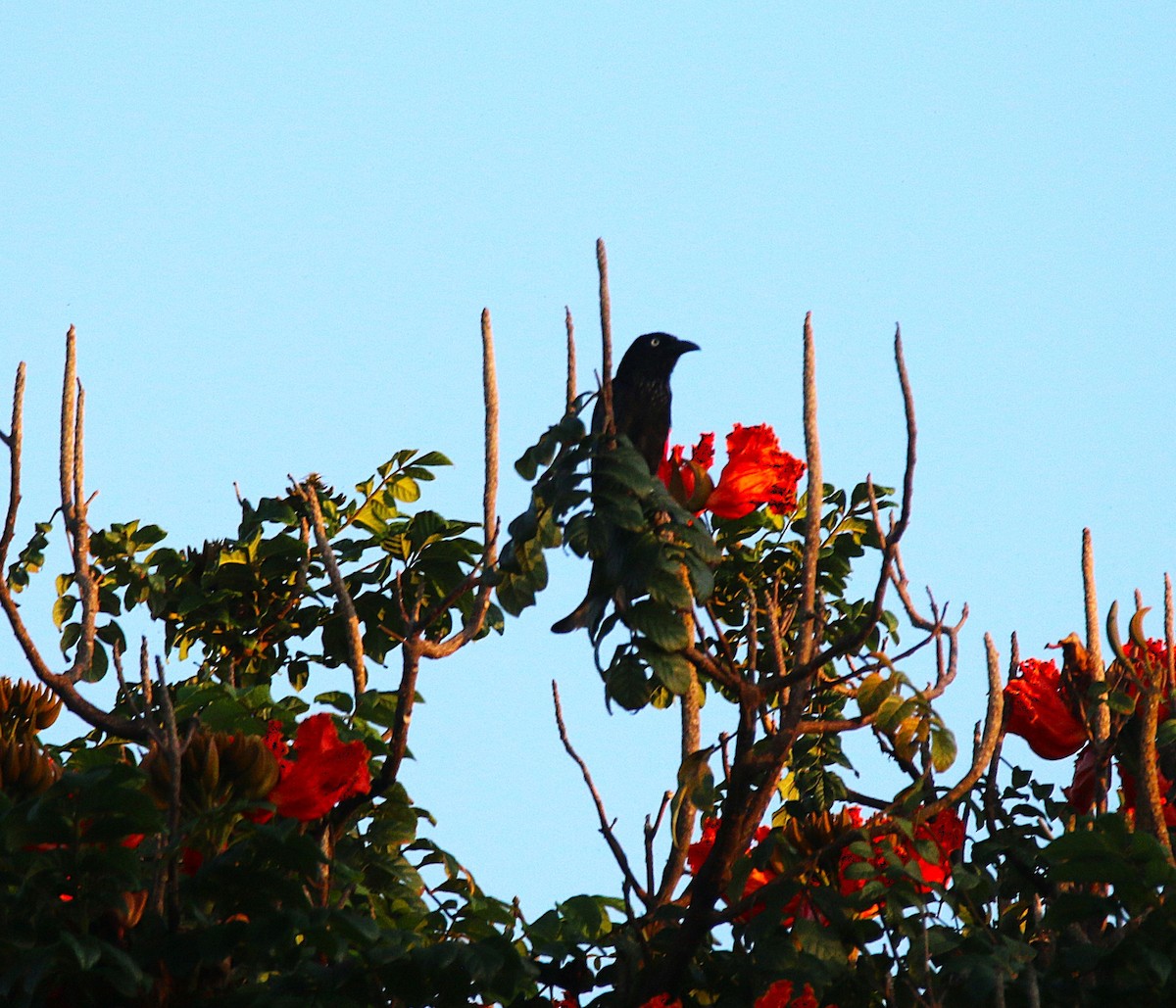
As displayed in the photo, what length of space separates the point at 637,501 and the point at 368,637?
1761 millimetres

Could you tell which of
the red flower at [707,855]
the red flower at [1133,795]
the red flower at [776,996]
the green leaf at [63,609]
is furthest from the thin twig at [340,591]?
the red flower at [1133,795]

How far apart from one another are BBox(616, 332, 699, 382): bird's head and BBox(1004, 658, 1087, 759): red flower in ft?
5.46

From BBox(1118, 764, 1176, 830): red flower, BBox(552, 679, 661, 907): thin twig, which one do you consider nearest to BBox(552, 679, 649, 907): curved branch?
BBox(552, 679, 661, 907): thin twig

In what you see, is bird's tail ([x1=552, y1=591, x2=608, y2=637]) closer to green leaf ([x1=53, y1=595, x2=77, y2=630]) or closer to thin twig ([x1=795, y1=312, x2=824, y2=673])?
thin twig ([x1=795, y1=312, x2=824, y2=673])

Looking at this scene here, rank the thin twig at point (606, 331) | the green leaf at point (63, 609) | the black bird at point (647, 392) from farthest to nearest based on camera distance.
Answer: the green leaf at point (63, 609) → the black bird at point (647, 392) → the thin twig at point (606, 331)

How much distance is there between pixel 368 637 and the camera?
4.75 metres

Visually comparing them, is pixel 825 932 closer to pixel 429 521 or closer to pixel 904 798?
pixel 904 798

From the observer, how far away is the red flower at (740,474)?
378cm

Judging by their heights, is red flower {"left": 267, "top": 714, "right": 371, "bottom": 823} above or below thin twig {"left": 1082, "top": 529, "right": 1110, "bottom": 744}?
below

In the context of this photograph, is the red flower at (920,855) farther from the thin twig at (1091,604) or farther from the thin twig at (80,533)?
the thin twig at (80,533)

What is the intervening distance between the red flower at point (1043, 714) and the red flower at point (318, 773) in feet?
5.15

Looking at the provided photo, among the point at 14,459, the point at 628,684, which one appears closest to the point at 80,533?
the point at 14,459

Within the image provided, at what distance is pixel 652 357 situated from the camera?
539 centimetres

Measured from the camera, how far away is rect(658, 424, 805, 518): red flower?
3.78 meters
